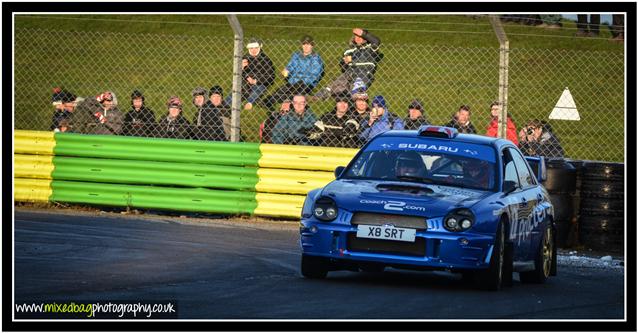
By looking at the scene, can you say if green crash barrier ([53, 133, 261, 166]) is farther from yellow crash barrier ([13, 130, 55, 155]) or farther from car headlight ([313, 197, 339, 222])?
car headlight ([313, 197, 339, 222])

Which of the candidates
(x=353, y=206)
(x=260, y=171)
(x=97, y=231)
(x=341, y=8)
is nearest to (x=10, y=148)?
(x=97, y=231)

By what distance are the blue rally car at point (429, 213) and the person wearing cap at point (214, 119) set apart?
5.16m

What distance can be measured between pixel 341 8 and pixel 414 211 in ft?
17.1

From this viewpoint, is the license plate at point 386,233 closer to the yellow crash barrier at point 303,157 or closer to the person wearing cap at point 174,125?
the yellow crash barrier at point 303,157

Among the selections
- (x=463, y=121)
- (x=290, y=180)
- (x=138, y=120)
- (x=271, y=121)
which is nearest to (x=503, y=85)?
(x=463, y=121)

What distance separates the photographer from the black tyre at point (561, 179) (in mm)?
15117

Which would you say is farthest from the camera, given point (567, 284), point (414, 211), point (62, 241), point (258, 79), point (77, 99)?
point (77, 99)

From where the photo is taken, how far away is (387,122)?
Answer: 16.4m

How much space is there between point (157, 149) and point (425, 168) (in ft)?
19.6

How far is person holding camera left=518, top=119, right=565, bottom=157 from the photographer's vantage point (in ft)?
52.9

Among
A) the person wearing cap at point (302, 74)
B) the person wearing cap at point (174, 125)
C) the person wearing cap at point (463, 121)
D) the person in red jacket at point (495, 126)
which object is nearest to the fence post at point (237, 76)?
the person wearing cap at point (302, 74)

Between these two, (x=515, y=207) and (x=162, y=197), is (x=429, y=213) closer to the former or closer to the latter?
(x=515, y=207)

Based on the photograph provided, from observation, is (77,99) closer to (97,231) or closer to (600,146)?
(97,231)

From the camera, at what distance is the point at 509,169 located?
11672 millimetres
